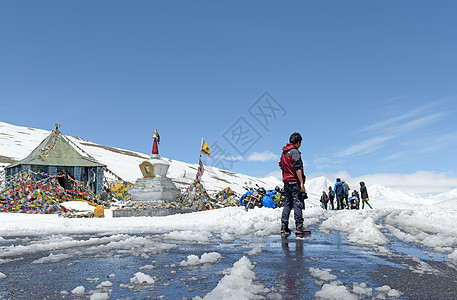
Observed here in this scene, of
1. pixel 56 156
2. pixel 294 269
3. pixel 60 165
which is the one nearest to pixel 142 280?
pixel 294 269

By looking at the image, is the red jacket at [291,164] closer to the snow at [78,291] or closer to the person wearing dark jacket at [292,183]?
the person wearing dark jacket at [292,183]

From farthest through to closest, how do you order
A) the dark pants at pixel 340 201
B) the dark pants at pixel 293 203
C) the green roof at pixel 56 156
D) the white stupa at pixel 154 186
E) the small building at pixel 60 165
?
the green roof at pixel 56 156 → the small building at pixel 60 165 → the dark pants at pixel 340 201 → the white stupa at pixel 154 186 → the dark pants at pixel 293 203

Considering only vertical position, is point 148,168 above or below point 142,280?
above

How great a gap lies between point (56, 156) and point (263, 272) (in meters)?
27.3

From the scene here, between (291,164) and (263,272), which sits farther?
(291,164)

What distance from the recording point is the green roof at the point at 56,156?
82.7ft

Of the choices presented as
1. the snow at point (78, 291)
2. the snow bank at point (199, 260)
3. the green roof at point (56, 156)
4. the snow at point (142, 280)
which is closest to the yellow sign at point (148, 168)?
the green roof at point (56, 156)

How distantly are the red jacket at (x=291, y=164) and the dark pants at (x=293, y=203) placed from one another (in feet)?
0.46

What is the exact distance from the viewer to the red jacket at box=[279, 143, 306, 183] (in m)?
6.70

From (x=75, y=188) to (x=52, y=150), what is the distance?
3.95m

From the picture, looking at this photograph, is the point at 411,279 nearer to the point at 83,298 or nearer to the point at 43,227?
the point at 83,298

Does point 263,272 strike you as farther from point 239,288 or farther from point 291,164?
point 291,164

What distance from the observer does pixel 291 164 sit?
676cm

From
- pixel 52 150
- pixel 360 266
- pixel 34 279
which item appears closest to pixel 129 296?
pixel 34 279
